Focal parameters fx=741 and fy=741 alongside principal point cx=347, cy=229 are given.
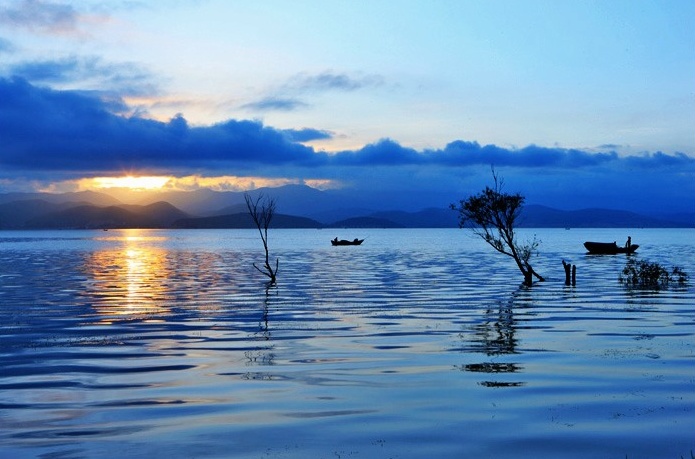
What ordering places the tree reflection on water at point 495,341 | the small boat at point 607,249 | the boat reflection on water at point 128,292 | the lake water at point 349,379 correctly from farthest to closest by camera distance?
the small boat at point 607,249 → the boat reflection on water at point 128,292 → the tree reflection on water at point 495,341 → the lake water at point 349,379

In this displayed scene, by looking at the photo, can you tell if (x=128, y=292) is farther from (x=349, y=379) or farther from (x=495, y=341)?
(x=349, y=379)

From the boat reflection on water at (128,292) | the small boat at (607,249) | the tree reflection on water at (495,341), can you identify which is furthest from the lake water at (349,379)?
the small boat at (607,249)

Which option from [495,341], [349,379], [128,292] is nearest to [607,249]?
[128,292]

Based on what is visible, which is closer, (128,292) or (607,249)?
(128,292)

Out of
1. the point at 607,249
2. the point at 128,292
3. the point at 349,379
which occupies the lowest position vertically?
the point at 128,292

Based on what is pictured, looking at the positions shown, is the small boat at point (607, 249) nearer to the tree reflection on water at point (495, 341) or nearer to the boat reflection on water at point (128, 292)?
the boat reflection on water at point (128, 292)

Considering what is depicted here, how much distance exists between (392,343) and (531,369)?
251 inches

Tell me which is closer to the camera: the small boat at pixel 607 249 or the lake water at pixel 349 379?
the lake water at pixel 349 379

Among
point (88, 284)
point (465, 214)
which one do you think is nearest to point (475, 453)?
point (465, 214)

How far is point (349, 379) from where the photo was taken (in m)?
20.0

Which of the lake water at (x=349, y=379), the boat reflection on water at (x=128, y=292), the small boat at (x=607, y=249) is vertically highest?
the small boat at (x=607, y=249)

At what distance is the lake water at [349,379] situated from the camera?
14.0 meters

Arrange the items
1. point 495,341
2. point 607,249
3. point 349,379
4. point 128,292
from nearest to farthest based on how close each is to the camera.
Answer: point 349,379 < point 495,341 < point 128,292 < point 607,249

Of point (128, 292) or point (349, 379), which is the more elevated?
point (349, 379)
